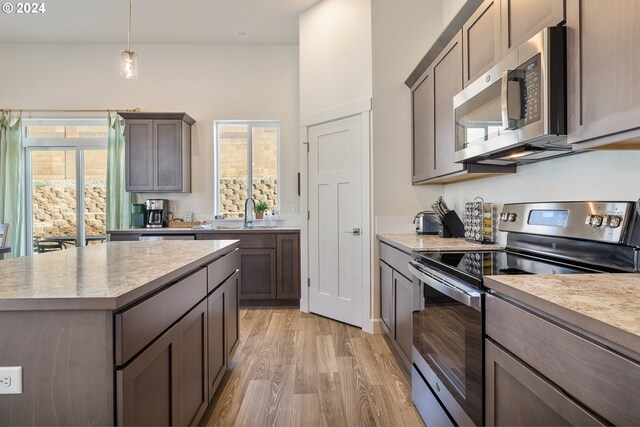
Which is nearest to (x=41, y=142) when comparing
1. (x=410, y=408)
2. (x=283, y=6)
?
(x=283, y=6)

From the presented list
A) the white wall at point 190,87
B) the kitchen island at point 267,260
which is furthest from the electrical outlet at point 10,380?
the white wall at point 190,87

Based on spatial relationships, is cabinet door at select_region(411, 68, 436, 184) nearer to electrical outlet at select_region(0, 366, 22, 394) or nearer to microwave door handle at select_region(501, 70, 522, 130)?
microwave door handle at select_region(501, 70, 522, 130)

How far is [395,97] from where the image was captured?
2.96 m

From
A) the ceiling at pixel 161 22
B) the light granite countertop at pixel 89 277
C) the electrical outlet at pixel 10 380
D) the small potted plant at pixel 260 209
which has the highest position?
the ceiling at pixel 161 22

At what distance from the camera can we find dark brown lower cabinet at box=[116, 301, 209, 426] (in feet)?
2.87

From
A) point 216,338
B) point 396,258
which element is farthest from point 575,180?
point 216,338

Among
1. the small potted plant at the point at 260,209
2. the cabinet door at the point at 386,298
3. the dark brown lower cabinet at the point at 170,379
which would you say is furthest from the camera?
the small potted plant at the point at 260,209

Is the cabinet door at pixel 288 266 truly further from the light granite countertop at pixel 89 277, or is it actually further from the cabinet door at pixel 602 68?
the cabinet door at pixel 602 68

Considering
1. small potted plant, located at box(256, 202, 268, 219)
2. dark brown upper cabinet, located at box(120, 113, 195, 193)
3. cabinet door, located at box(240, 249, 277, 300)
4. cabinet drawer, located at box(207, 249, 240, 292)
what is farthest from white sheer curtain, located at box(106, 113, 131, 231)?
cabinet drawer, located at box(207, 249, 240, 292)

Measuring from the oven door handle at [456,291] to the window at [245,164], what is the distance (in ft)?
10.6

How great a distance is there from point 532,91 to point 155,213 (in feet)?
13.8

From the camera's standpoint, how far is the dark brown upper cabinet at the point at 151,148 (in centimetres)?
412

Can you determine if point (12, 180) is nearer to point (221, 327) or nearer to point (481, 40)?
point (221, 327)

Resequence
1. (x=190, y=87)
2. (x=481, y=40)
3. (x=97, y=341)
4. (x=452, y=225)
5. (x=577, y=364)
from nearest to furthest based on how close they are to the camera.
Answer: (x=577, y=364) < (x=97, y=341) < (x=481, y=40) < (x=452, y=225) < (x=190, y=87)
